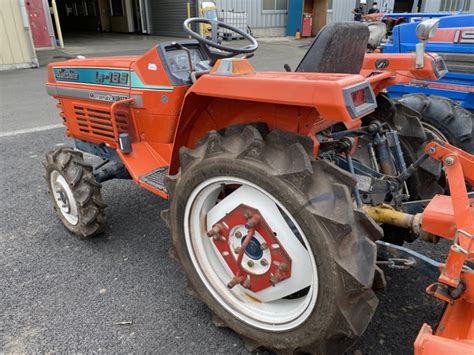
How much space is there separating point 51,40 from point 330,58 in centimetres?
1396

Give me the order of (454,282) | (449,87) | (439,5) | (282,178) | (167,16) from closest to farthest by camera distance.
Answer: (454,282)
(282,178)
(449,87)
(167,16)
(439,5)

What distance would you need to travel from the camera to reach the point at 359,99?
1.53 metres

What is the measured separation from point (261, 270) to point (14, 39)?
402 inches

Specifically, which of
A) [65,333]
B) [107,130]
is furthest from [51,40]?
[65,333]

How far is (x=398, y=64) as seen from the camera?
238cm

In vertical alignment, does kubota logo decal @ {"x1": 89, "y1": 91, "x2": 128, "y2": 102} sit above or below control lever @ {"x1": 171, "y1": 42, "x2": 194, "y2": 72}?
below

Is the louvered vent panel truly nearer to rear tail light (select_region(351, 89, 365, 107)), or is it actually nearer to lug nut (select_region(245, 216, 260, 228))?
lug nut (select_region(245, 216, 260, 228))

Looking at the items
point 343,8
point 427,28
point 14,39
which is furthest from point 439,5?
point 427,28

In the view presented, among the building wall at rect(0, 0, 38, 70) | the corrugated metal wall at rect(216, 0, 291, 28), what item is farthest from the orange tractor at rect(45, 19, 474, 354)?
the corrugated metal wall at rect(216, 0, 291, 28)

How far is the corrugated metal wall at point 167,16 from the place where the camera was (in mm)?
16078

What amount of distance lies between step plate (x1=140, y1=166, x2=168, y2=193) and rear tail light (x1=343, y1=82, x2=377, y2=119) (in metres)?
1.21

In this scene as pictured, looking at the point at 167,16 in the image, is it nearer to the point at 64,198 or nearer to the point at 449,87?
the point at 449,87

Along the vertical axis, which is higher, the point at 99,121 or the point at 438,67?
the point at 438,67

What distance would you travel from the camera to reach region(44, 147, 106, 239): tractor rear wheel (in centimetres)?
265
